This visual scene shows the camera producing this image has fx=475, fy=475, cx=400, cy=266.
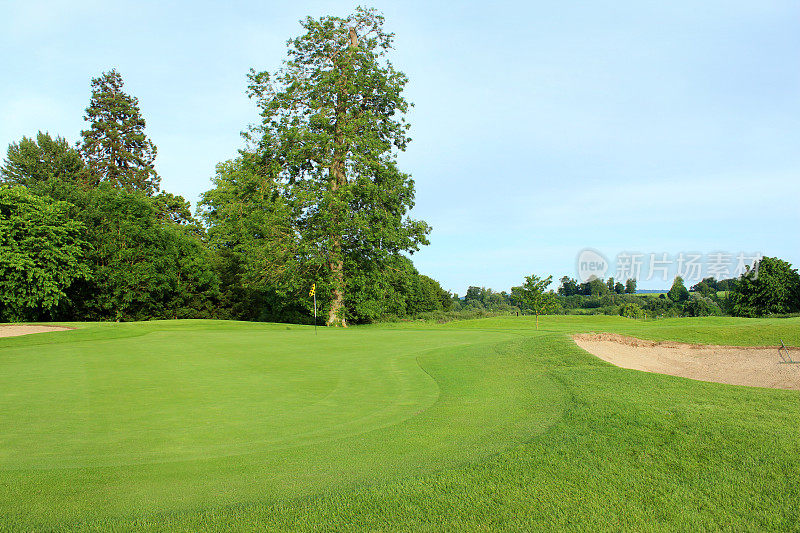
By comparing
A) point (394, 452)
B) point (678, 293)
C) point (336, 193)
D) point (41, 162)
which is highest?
point (41, 162)

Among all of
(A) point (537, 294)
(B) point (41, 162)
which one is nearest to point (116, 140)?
(B) point (41, 162)

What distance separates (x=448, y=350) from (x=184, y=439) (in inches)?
369

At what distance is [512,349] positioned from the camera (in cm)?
1257

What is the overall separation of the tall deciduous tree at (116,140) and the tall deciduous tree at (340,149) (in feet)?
90.2

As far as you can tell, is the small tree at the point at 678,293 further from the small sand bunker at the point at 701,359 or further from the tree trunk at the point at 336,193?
the small sand bunker at the point at 701,359

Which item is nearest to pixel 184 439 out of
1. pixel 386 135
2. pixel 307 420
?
pixel 307 420

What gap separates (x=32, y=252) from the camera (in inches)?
1188

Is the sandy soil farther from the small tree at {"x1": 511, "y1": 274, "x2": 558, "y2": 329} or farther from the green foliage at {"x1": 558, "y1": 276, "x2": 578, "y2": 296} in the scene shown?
the green foliage at {"x1": 558, "y1": 276, "x2": 578, "y2": 296}

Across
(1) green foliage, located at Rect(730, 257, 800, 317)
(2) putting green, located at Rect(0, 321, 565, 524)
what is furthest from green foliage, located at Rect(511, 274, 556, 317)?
(1) green foliage, located at Rect(730, 257, 800, 317)

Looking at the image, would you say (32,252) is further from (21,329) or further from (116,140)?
(116,140)

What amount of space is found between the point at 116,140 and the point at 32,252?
26829mm

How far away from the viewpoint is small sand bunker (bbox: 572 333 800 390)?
952 cm

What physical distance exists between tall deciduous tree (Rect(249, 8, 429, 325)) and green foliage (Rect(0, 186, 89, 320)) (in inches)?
549

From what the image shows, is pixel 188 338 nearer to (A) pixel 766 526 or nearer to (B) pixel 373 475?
(B) pixel 373 475
